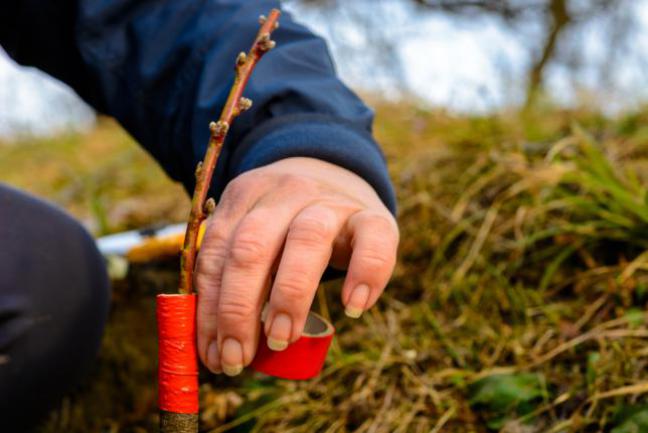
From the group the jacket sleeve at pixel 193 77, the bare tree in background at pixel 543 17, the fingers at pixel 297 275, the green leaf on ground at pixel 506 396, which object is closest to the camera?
the fingers at pixel 297 275

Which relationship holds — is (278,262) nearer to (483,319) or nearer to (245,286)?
(245,286)

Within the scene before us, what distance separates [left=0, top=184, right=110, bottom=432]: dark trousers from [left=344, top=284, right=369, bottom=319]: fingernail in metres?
0.59

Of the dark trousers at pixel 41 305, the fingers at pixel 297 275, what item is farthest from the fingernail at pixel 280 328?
the dark trousers at pixel 41 305

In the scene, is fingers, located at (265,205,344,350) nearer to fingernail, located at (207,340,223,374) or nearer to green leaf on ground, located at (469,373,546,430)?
fingernail, located at (207,340,223,374)

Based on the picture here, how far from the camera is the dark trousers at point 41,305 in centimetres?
106

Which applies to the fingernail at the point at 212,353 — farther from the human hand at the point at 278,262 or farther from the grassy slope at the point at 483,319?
the grassy slope at the point at 483,319

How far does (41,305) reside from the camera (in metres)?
1.09

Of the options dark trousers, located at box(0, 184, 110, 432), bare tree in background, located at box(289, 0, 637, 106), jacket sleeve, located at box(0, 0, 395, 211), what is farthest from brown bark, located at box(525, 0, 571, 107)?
dark trousers, located at box(0, 184, 110, 432)

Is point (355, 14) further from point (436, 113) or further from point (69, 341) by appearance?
point (69, 341)

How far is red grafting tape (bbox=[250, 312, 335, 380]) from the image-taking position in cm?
79

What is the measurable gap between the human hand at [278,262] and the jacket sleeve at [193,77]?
0.57ft

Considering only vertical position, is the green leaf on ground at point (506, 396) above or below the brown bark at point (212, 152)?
below

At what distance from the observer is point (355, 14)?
5.40m

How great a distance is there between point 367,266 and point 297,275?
7cm
